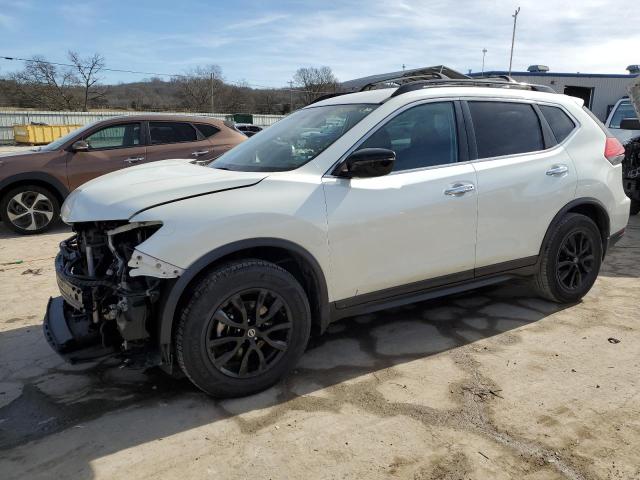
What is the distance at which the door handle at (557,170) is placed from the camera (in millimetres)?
3994

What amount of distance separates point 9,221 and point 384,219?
6429 millimetres

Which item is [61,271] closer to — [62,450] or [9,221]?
[62,450]

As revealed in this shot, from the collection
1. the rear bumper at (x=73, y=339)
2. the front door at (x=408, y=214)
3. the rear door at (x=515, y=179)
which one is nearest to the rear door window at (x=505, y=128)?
the rear door at (x=515, y=179)

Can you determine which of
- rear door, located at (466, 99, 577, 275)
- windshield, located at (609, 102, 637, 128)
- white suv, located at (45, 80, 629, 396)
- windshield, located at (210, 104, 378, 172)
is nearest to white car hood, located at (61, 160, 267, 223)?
white suv, located at (45, 80, 629, 396)

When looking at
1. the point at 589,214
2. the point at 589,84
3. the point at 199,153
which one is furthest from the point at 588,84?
the point at 589,214

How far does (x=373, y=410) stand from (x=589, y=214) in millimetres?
2840

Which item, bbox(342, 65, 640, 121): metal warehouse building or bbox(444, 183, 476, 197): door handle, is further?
bbox(342, 65, 640, 121): metal warehouse building

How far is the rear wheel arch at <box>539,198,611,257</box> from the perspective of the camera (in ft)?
13.4

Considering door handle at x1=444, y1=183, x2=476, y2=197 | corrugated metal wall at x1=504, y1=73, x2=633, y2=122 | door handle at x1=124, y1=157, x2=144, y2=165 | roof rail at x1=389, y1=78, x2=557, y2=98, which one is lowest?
door handle at x1=124, y1=157, x2=144, y2=165

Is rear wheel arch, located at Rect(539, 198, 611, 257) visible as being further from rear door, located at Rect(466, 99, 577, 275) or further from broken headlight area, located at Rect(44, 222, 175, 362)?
broken headlight area, located at Rect(44, 222, 175, 362)

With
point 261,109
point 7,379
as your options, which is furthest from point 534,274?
point 261,109

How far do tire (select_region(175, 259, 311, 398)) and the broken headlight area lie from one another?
0.71 feet

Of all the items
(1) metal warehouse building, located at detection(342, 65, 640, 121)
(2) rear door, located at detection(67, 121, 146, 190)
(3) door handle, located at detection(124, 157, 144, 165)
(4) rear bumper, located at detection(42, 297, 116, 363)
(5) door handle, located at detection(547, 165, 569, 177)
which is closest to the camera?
(4) rear bumper, located at detection(42, 297, 116, 363)

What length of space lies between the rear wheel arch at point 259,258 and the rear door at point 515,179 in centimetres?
132
